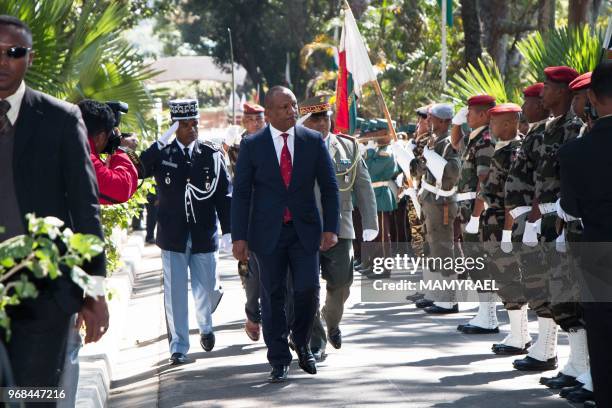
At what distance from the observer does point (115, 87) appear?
11.9 meters

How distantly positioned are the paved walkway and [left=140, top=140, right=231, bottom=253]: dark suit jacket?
986 mm

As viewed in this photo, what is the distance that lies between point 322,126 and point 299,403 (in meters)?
2.83

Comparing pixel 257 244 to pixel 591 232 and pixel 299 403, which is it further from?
pixel 591 232

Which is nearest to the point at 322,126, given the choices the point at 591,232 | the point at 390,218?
the point at 591,232

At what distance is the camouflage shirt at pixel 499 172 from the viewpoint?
996cm

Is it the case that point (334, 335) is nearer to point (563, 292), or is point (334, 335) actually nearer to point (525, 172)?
point (525, 172)

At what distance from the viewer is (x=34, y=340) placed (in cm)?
480

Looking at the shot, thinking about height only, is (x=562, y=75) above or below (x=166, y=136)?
above

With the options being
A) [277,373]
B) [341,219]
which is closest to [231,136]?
[341,219]

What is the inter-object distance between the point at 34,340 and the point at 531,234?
489 centimetres

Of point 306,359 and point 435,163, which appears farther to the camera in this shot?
point 435,163

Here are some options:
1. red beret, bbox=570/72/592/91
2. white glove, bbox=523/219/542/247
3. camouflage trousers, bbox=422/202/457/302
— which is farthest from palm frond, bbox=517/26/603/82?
red beret, bbox=570/72/592/91

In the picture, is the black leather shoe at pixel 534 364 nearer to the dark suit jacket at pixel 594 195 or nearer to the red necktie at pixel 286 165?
the red necktie at pixel 286 165

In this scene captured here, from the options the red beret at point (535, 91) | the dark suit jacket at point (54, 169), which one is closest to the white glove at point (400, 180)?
the red beret at point (535, 91)
